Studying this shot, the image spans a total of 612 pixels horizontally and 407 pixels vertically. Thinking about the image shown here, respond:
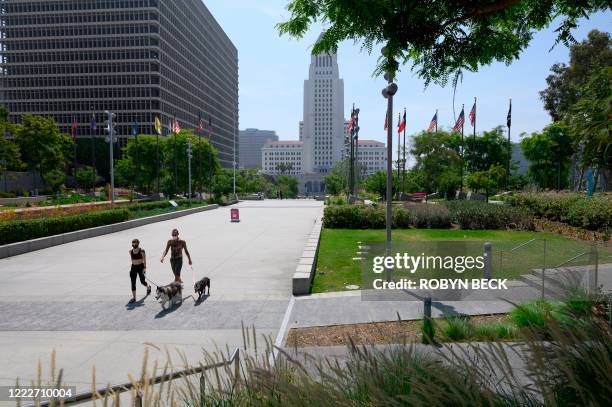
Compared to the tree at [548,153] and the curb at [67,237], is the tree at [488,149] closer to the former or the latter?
the tree at [548,153]

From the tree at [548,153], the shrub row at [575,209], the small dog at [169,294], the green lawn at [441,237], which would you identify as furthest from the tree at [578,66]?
the small dog at [169,294]

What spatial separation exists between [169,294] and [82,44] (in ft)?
383

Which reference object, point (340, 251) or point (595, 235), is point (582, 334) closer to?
point (340, 251)

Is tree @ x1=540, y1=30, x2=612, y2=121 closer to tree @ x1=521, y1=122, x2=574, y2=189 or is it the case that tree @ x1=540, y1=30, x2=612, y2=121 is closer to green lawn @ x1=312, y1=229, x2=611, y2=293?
tree @ x1=521, y1=122, x2=574, y2=189

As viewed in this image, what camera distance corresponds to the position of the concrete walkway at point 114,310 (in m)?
6.84

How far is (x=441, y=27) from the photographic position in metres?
5.25

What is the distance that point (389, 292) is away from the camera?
9.99 metres

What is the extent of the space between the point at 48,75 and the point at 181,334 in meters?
120

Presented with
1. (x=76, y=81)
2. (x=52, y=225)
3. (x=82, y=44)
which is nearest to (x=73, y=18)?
(x=82, y=44)

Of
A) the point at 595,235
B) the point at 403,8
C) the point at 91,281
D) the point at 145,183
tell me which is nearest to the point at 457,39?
the point at 403,8

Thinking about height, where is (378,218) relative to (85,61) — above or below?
below

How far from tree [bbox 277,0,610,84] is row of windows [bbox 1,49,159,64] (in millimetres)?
110871

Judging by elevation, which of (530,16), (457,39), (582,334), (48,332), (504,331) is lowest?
(48,332)

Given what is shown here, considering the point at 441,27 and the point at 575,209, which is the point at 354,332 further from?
the point at 575,209
